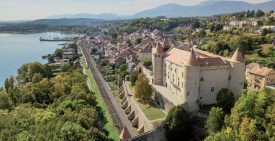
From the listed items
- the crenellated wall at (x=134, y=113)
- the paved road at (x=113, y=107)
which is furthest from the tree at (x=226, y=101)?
the paved road at (x=113, y=107)

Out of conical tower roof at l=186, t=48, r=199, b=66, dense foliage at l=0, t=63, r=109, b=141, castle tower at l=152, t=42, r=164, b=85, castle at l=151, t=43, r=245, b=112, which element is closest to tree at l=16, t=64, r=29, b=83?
dense foliage at l=0, t=63, r=109, b=141

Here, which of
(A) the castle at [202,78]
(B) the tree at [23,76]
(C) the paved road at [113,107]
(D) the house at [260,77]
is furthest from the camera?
(B) the tree at [23,76]

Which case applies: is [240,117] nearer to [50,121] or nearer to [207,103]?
[207,103]

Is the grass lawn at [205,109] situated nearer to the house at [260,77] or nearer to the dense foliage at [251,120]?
the dense foliage at [251,120]

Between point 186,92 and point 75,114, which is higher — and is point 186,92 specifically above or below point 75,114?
above

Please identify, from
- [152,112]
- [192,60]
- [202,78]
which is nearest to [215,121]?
[202,78]

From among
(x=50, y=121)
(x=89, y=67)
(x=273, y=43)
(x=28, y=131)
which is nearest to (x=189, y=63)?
(x=50, y=121)

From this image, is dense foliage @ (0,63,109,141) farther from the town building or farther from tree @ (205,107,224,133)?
the town building

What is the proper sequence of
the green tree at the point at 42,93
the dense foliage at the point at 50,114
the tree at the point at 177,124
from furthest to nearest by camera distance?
the green tree at the point at 42,93, the tree at the point at 177,124, the dense foliage at the point at 50,114
